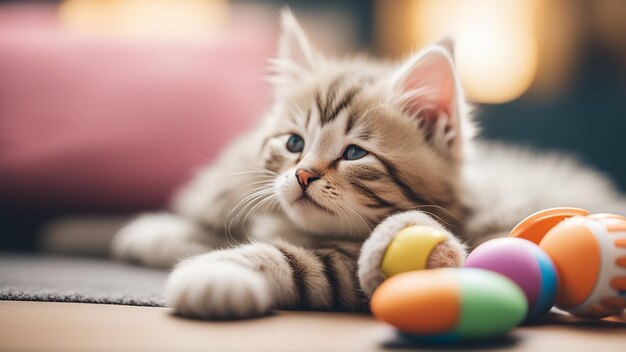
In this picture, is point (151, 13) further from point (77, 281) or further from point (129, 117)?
point (77, 281)

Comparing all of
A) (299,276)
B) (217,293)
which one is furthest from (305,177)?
(217,293)

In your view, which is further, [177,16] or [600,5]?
[177,16]

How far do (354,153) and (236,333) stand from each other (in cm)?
46

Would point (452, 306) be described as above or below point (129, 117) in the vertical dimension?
below

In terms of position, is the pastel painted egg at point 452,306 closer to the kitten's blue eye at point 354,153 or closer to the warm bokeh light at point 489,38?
the kitten's blue eye at point 354,153

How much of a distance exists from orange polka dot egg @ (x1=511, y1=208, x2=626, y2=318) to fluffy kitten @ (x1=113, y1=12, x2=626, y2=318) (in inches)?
5.5

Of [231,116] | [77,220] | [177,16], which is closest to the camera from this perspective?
[77,220]

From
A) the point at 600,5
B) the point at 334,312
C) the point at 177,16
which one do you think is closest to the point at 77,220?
the point at 334,312

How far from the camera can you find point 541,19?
9.69 feet

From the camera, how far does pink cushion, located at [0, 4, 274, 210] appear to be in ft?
5.66

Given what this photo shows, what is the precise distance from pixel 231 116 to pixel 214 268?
3.83 ft

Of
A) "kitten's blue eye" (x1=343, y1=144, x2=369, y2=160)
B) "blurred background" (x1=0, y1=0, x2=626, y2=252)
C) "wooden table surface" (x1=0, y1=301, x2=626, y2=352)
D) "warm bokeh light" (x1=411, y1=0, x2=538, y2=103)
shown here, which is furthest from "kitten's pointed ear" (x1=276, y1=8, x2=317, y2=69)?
"warm bokeh light" (x1=411, y1=0, x2=538, y2=103)

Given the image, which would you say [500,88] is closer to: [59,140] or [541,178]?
[541,178]

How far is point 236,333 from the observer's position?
0.70 metres
